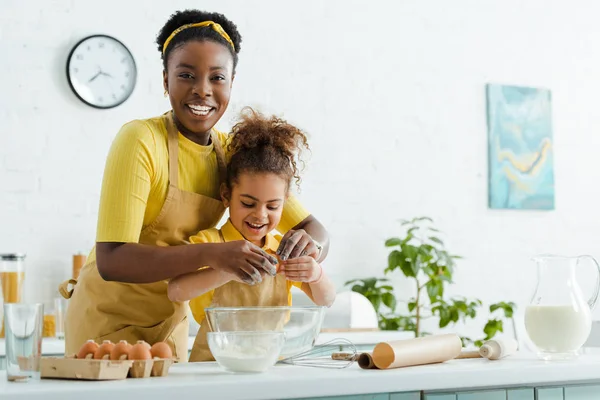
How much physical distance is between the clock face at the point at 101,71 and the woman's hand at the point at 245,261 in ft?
7.81

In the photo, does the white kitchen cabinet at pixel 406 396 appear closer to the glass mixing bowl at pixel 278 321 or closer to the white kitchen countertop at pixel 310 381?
the white kitchen countertop at pixel 310 381

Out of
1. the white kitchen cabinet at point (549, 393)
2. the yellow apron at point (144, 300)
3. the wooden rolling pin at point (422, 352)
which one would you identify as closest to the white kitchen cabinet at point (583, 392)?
the white kitchen cabinet at point (549, 393)

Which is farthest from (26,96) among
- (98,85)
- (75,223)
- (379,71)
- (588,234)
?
(588,234)

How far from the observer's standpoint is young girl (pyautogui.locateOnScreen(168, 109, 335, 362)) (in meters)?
1.81

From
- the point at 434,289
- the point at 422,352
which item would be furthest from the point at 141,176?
the point at 434,289

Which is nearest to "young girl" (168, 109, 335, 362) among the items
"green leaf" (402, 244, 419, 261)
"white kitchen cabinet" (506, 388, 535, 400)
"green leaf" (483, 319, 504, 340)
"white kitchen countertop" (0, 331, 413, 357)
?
"white kitchen cabinet" (506, 388, 535, 400)

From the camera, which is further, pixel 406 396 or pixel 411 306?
pixel 411 306

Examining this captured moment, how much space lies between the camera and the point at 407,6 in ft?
15.0

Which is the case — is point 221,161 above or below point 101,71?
below

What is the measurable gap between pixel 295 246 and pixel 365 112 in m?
2.64

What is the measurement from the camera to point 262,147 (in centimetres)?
206

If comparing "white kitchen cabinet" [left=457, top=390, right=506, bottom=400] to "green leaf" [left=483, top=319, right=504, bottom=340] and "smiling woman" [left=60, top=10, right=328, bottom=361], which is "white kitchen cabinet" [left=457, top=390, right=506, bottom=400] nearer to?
"smiling woman" [left=60, top=10, right=328, bottom=361]

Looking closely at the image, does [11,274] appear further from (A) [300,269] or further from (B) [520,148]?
(B) [520,148]

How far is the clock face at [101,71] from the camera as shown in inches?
150
